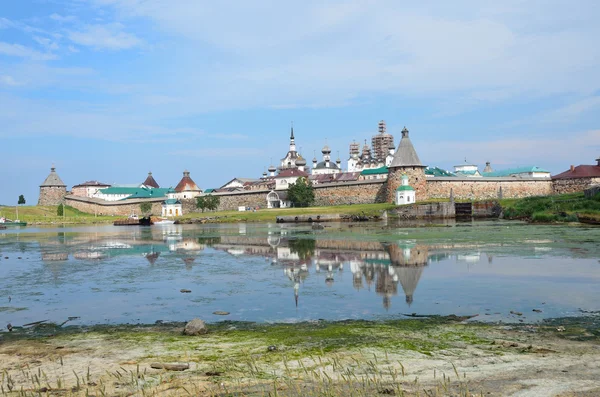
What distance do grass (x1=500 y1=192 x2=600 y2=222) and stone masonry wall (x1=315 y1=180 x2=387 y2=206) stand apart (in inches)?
759

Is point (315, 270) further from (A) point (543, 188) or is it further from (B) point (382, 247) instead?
(A) point (543, 188)

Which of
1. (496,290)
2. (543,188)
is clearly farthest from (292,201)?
(496,290)

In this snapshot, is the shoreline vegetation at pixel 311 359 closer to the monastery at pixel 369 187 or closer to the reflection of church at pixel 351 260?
the reflection of church at pixel 351 260

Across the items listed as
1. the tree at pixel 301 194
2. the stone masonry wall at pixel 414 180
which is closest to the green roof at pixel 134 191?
the tree at pixel 301 194

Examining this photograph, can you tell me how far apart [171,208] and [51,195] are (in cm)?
2759

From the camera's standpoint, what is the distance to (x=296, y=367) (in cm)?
629

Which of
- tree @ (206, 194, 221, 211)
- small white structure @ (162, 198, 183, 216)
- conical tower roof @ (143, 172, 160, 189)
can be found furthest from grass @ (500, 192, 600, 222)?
conical tower roof @ (143, 172, 160, 189)

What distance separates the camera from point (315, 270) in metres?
14.6

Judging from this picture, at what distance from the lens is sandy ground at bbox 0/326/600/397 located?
5.46 metres

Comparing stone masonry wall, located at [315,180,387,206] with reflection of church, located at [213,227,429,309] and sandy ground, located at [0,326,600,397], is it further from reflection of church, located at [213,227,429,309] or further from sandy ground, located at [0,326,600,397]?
sandy ground, located at [0,326,600,397]

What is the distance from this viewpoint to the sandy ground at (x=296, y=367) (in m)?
5.46

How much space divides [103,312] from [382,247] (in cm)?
1173

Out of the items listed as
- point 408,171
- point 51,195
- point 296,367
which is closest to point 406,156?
point 408,171

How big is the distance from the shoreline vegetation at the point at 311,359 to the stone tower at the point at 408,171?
149 feet
